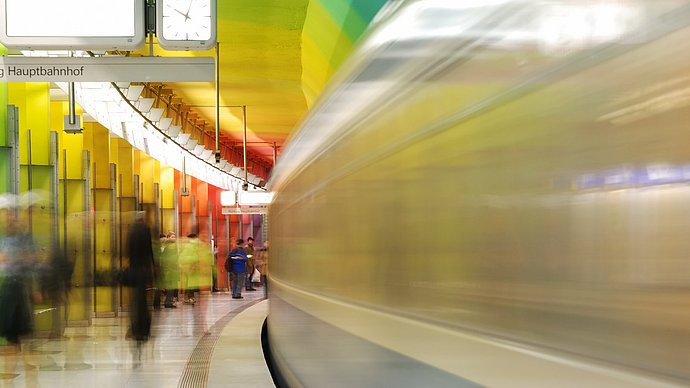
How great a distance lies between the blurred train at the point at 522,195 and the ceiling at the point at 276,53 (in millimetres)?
7155

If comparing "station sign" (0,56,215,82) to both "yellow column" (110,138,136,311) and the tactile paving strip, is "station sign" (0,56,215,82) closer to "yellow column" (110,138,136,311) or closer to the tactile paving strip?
the tactile paving strip

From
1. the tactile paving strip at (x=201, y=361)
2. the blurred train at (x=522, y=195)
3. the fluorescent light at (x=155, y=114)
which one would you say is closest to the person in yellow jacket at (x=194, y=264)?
the tactile paving strip at (x=201, y=361)

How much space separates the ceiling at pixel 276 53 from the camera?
1360cm

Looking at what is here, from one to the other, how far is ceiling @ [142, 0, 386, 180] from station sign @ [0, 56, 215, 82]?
299 cm

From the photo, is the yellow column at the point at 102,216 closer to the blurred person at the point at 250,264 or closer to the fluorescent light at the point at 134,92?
the fluorescent light at the point at 134,92

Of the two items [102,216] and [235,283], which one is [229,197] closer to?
[235,283]

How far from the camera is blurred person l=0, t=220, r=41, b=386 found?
31.8ft

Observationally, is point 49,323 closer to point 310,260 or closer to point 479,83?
point 310,260

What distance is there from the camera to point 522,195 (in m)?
2.59

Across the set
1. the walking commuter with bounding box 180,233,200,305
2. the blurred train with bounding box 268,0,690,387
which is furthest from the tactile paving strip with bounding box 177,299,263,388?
the blurred train with bounding box 268,0,690,387

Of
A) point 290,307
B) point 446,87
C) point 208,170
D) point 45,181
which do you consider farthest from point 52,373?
point 208,170

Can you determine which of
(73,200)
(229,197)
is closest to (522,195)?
(73,200)

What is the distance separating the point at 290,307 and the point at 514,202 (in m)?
6.32

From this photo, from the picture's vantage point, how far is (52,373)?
11.9m
